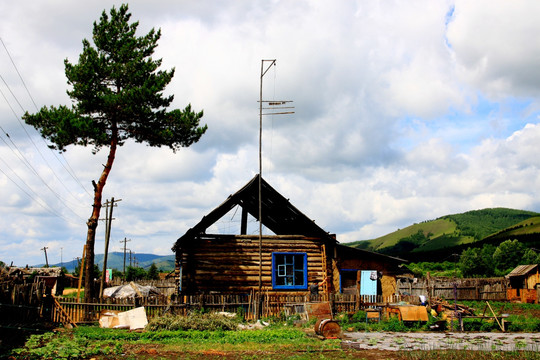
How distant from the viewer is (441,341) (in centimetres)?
1588

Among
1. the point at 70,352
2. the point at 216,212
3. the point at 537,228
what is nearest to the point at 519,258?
the point at 216,212

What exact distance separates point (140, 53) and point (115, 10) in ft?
9.35

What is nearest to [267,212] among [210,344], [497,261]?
[210,344]

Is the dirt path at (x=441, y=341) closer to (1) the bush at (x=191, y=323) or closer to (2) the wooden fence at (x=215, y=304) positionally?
(2) the wooden fence at (x=215, y=304)

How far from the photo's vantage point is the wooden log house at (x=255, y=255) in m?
24.1

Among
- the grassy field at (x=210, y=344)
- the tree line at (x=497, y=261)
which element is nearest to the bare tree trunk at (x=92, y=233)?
the grassy field at (x=210, y=344)

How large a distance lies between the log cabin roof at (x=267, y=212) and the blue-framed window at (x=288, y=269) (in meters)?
1.52

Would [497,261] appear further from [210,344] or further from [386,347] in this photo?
[210,344]

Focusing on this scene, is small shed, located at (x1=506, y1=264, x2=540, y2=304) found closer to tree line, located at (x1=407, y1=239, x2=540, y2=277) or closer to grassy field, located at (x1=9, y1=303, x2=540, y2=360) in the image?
tree line, located at (x1=407, y1=239, x2=540, y2=277)

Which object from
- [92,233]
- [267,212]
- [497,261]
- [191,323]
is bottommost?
[191,323]

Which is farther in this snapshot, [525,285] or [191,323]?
[525,285]

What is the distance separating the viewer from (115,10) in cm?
2783

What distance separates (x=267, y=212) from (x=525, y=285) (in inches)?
1176

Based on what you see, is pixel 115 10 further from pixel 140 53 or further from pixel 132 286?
pixel 132 286
